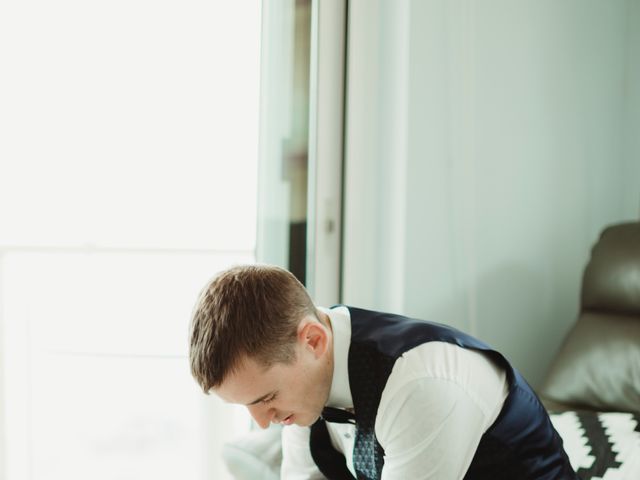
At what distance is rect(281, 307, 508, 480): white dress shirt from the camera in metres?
1.05

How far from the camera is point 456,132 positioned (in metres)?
2.21

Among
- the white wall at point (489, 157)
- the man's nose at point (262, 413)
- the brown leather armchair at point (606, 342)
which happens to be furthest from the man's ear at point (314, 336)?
the brown leather armchair at point (606, 342)

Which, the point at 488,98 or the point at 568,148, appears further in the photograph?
the point at 568,148

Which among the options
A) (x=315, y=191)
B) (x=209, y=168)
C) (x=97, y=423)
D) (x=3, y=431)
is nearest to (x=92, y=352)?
(x=97, y=423)

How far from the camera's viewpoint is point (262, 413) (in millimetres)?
1145

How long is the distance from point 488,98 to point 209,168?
35.8 inches

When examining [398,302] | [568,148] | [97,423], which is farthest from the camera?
[568,148]

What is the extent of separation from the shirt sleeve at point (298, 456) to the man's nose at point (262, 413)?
0.28 m

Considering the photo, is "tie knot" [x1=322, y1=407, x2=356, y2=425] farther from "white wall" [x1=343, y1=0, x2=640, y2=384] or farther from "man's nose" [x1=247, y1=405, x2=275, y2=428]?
"white wall" [x1=343, y1=0, x2=640, y2=384]

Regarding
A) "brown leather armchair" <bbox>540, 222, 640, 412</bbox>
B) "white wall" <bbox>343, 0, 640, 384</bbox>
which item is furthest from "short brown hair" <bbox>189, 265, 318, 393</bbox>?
"brown leather armchair" <bbox>540, 222, 640, 412</bbox>

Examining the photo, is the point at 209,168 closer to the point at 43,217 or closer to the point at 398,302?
the point at 43,217

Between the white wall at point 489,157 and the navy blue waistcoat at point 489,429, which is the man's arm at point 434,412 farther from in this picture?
the white wall at point 489,157

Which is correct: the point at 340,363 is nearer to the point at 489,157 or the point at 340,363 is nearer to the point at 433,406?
the point at 433,406

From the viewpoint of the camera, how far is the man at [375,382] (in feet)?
3.50
